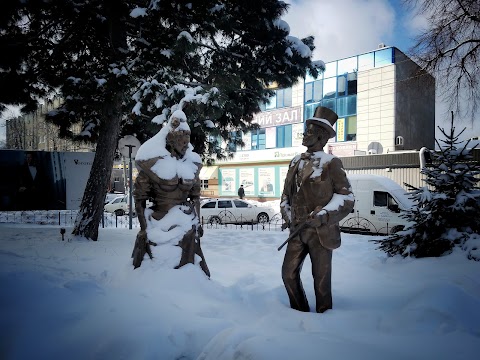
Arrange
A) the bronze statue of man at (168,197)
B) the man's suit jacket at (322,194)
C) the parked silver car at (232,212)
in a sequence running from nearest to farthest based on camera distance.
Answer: the man's suit jacket at (322,194), the bronze statue of man at (168,197), the parked silver car at (232,212)

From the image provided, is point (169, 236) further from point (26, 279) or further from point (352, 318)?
point (352, 318)

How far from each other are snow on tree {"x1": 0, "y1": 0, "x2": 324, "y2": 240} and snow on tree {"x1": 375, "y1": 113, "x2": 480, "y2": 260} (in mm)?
4106

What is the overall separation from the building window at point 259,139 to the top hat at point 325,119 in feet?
77.0

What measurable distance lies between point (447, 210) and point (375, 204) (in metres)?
5.60

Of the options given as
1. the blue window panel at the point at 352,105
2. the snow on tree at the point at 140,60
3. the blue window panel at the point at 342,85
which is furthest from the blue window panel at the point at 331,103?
the snow on tree at the point at 140,60

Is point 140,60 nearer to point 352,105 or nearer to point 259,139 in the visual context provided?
point 352,105

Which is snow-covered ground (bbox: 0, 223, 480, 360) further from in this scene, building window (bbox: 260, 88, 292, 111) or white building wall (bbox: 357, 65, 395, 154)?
building window (bbox: 260, 88, 292, 111)

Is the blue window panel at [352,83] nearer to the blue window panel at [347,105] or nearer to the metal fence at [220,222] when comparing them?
the blue window panel at [347,105]

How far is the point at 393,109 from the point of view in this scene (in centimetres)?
2064

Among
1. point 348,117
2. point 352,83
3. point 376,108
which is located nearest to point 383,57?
point 352,83

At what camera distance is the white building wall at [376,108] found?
68.0 ft

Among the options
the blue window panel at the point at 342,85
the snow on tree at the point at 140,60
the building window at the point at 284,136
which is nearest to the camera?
the snow on tree at the point at 140,60

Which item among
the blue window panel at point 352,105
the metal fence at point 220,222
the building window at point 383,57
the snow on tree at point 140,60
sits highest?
the building window at point 383,57

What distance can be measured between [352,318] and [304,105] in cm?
2323
